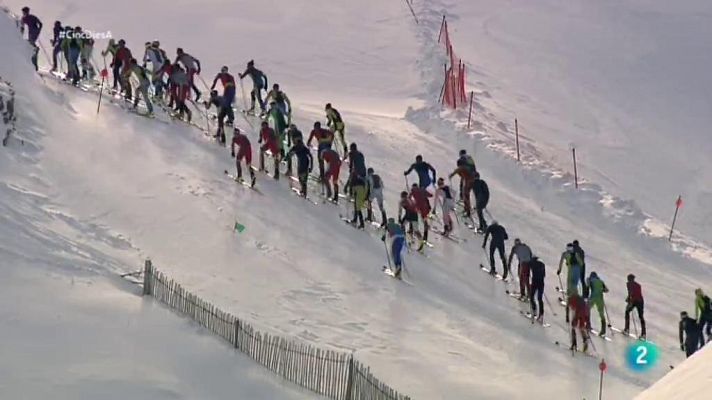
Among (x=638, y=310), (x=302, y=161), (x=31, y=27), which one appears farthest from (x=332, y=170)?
(x=31, y=27)

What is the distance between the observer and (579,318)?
18.1m

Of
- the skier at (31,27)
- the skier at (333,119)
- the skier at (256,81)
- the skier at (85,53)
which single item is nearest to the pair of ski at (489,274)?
the skier at (333,119)

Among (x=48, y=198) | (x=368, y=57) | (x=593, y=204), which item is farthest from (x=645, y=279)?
(x=368, y=57)

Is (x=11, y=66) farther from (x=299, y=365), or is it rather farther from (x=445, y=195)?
(x=299, y=365)

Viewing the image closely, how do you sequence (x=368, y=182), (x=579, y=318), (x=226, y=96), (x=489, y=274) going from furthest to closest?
(x=226, y=96), (x=368, y=182), (x=489, y=274), (x=579, y=318)

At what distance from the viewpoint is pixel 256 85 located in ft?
82.8

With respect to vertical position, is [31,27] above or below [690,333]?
above

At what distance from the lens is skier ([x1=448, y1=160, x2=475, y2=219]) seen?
22.6 m

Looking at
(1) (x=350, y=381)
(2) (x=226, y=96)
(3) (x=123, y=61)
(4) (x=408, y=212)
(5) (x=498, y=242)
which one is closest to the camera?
(1) (x=350, y=381)

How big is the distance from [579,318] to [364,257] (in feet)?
12.4

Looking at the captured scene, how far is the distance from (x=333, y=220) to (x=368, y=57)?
736 inches

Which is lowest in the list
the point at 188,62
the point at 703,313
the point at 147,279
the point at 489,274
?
the point at 489,274

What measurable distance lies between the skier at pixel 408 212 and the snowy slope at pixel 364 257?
0.65 m

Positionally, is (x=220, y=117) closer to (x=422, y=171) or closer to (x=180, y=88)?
(x=180, y=88)
